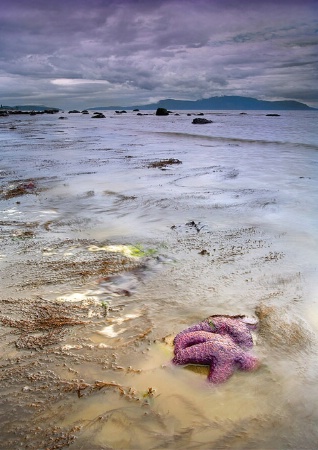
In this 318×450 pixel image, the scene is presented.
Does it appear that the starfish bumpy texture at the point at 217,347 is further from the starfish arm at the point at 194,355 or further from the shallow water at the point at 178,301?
the shallow water at the point at 178,301

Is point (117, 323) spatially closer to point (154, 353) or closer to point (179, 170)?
point (154, 353)

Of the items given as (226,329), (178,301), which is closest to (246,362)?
(226,329)

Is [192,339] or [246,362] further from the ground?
[192,339]

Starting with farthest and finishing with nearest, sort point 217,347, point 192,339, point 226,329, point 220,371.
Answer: point 226,329 < point 192,339 < point 217,347 < point 220,371

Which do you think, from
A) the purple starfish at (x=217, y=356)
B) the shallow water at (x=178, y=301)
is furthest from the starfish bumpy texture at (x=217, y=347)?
the shallow water at (x=178, y=301)

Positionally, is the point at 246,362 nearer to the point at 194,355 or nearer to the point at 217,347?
the point at 217,347

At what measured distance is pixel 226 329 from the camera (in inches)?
168

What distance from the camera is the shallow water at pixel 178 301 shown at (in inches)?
132

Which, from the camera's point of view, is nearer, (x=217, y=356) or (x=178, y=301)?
(x=217, y=356)

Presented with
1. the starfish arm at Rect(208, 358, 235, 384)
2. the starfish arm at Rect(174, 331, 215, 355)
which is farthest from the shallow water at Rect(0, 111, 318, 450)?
the starfish arm at Rect(174, 331, 215, 355)

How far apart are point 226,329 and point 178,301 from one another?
1.05 m

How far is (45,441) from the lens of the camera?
10.3ft

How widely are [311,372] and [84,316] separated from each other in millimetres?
2935

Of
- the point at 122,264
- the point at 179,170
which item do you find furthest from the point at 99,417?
the point at 179,170
